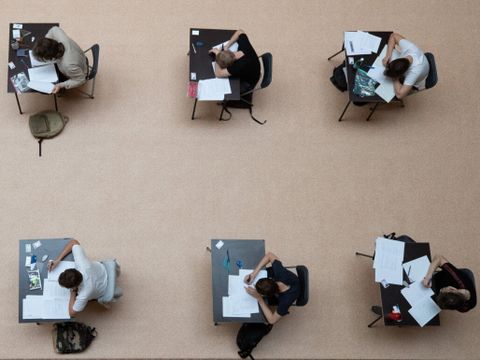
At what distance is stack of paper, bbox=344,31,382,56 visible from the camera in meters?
5.12

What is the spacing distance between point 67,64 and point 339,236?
3388 millimetres

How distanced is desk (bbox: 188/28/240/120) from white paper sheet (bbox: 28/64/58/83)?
1.42 metres

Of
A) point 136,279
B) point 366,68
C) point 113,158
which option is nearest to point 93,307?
point 136,279

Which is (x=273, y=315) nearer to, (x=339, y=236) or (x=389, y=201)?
(x=339, y=236)

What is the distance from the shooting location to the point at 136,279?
486cm

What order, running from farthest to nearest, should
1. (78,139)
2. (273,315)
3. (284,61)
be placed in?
(284,61) < (78,139) < (273,315)

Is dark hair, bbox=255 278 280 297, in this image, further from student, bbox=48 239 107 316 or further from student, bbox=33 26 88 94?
student, bbox=33 26 88 94

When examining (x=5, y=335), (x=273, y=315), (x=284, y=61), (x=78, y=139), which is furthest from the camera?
(x=284, y=61)

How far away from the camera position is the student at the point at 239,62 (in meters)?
4.73

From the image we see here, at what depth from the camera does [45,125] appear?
5172 millimetres

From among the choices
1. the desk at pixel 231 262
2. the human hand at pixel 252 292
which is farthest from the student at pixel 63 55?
the human hand at pixel 252 292

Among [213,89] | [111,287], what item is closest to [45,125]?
[213,89]

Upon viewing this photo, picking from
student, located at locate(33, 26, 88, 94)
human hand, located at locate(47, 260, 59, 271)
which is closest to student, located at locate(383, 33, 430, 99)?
student, located at locate(33, 26, 88, 94)

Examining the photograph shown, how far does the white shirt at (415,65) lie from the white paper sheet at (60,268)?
383cm
